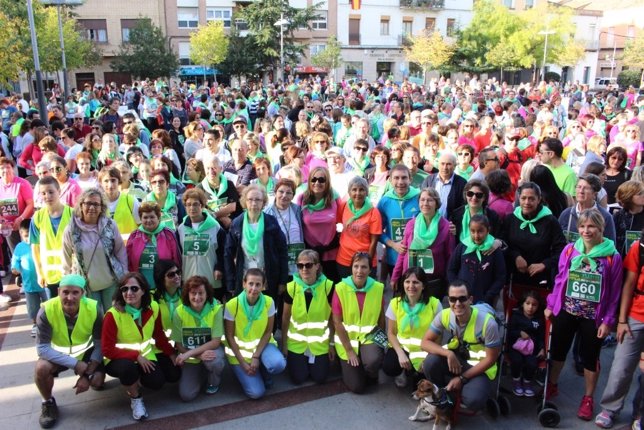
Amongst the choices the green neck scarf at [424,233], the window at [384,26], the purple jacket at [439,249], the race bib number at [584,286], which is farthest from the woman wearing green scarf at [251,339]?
the window at [384,26]

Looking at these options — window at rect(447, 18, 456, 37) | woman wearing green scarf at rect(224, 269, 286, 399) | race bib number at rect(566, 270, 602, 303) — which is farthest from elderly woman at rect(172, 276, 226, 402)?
window at rect(447, 18, 456, 37)

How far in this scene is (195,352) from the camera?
4559 millimetres

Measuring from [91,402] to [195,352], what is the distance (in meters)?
0.98

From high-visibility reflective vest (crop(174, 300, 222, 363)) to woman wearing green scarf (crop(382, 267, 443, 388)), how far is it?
4.97ft

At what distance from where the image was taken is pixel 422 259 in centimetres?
504

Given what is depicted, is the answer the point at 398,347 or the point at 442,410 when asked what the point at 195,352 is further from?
the point at 442,410

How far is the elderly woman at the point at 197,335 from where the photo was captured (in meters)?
4.54

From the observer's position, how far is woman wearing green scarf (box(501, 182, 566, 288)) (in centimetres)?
457

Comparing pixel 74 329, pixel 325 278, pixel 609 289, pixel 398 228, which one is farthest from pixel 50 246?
pixel 609 289

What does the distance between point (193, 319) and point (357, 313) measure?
144 centimetres

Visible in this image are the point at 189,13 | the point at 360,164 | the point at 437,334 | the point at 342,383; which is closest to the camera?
the point at 437,334

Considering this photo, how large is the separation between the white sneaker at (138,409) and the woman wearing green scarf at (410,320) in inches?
81.3

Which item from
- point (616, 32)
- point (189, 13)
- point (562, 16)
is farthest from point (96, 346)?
point (616, 32)

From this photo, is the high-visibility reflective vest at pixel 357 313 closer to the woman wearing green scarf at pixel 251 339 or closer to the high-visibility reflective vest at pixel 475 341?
the woman wearing green scarf at pixel 251 339
